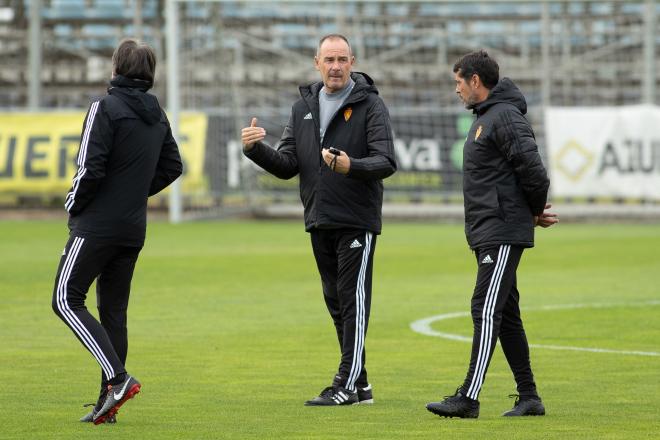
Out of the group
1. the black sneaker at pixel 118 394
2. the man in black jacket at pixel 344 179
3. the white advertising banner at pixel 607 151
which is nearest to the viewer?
the black sneaker at pixel 118 394

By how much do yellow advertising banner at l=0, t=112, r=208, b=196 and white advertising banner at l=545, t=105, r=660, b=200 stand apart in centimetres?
718

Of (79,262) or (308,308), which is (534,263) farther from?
(79,262)

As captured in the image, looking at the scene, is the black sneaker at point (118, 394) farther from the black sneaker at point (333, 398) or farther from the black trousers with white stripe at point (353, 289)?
the black trousers with white stripe at point (353, 289)

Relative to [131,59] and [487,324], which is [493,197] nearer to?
[487,324]

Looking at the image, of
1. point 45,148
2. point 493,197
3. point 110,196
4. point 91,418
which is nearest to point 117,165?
point 110,196

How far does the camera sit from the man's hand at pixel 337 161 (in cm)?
798

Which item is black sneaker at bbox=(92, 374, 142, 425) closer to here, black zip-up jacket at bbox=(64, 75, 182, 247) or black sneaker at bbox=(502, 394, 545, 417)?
black zip-up jacket at bbox=(64, 75, 182, 247)

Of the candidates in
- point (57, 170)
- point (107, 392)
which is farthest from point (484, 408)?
point (57, 170)

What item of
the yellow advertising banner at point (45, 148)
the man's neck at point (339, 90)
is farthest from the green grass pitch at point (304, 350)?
the yellow advertising banner at point (45, 148)

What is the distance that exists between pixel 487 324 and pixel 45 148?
75.3 feet

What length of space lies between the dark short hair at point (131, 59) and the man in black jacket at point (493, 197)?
1.61 meters

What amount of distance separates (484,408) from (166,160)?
7.19 feet

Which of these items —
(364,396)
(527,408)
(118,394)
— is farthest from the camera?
(364,396)

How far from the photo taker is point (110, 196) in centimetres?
750
